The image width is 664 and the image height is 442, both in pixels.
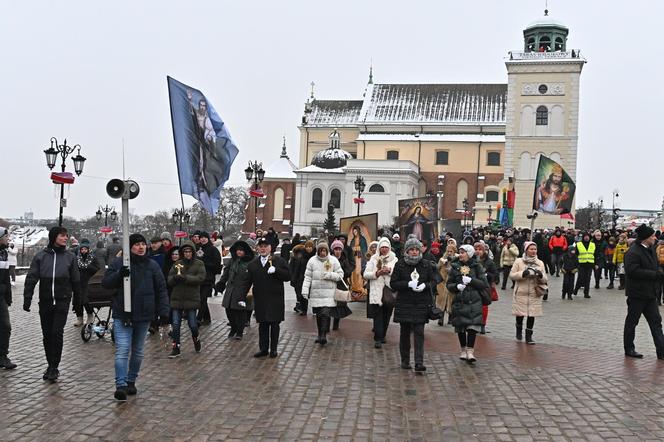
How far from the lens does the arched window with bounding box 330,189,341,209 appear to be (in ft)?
243

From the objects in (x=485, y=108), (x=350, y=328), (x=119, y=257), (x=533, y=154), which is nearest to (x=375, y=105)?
(x=485, y=108)

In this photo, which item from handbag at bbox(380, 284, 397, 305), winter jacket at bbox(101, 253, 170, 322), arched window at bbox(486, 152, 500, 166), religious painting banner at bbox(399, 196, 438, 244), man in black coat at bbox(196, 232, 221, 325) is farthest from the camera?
arched window at bbox(486, 152, 500, 166)

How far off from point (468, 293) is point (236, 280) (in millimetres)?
4066

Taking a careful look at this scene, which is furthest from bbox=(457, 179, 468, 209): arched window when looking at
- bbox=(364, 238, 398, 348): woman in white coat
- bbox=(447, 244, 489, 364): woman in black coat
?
bbox=(447, 244, 489, 364): woman in black coat

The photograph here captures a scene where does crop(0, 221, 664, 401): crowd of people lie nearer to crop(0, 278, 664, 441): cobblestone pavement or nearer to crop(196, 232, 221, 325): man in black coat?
crop(196, 232, 221, 325): man in black coat

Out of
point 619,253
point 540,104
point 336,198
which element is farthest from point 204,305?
point 336,198

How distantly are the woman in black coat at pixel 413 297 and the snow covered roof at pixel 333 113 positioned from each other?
246ft

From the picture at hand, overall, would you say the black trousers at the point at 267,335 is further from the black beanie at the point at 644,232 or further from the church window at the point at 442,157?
the church window at the point at 442,157

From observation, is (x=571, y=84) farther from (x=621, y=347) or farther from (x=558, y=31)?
(x=621, y=347)

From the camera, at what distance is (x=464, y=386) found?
8.46 meters

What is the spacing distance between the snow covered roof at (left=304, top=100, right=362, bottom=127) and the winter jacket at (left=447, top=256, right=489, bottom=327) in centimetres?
7442

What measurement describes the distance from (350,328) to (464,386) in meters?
5.15

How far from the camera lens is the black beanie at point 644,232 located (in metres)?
10.5

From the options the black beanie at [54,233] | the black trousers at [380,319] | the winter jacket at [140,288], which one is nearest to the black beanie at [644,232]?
the black trousers at [380,319]
